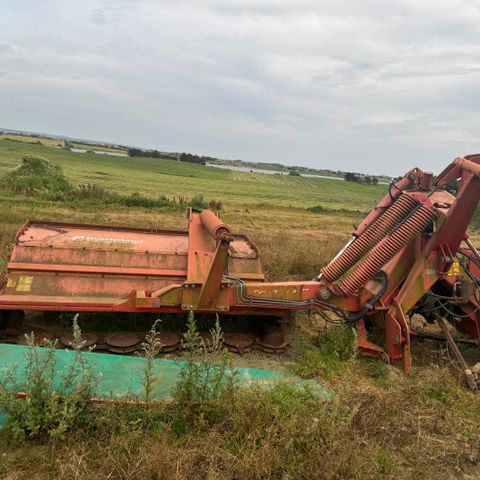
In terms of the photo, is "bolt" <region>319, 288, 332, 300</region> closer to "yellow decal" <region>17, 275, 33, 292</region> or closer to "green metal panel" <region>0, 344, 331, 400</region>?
"green metal panel" <region>0, 344, 331, 400</region>

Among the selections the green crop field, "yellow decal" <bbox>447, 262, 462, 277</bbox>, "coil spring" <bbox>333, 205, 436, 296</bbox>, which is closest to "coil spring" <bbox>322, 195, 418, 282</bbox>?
"coil spring" <bbox>333, 205, 436, 296</bbox>

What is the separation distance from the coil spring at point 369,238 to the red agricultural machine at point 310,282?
1cm

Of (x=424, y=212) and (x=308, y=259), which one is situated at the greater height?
(x=424, y=212)

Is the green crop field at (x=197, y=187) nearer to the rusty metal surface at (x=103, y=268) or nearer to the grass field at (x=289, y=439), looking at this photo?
the rusty metal surface at (x=103, y=268)

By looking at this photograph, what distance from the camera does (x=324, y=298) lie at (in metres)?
5.57

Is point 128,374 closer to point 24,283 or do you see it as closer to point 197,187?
point 24,283

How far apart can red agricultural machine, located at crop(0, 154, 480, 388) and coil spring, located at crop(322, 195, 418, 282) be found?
0.01 m

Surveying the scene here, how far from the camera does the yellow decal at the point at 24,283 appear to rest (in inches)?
210

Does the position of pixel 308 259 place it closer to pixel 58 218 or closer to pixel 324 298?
pixel 324 298

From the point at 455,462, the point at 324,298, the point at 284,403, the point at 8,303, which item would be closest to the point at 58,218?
the point at 8,303

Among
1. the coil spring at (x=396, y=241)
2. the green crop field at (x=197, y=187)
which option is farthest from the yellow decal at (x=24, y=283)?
the green crop field at (x=197, y=187)

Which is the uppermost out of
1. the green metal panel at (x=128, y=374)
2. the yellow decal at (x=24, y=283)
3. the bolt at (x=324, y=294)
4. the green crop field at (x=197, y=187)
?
the bolt at (x=324, y=294)

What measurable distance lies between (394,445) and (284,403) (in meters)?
1.03

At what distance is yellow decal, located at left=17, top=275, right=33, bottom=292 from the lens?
5332mm
